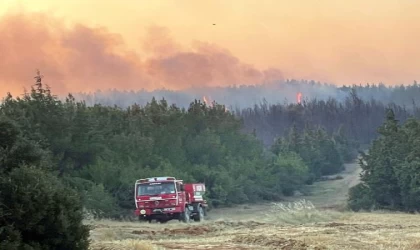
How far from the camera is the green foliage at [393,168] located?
181 ft

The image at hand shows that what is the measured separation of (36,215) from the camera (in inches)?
508

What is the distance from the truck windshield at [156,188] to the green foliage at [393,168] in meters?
24.8

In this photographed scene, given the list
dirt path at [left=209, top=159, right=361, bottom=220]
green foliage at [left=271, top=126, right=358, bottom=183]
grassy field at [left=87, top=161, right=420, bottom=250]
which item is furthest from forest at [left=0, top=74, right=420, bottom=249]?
green foliage at [left=271, top=126, right=358, bottom=183]

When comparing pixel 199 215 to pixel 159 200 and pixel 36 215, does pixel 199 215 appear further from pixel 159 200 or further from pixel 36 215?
pixel 36 215

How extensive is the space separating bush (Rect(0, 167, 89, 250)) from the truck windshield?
23.4 metres

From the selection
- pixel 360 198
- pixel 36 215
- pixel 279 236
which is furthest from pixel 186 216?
pixel 36 215

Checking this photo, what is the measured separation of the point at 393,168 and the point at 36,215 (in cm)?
4809

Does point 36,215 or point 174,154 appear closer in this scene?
point 36,215

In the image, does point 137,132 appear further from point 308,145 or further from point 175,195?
point 308,145

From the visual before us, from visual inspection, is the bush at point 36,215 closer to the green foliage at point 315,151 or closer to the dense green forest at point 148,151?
the dense green forest at point 148,151

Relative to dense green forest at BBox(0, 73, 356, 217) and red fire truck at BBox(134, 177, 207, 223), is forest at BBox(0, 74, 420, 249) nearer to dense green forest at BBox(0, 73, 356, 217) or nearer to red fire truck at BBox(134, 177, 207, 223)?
dense green forest at BBox(0, 73, 356, 217)

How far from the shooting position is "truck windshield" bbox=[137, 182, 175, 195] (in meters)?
37.6

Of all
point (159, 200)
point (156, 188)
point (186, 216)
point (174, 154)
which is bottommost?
point (186, 216)

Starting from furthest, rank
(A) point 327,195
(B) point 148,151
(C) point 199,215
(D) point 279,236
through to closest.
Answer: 1. (A) point 327,195
2. (B) point 148,151
3. (C) point 199,215
4. (D) point 279,236
